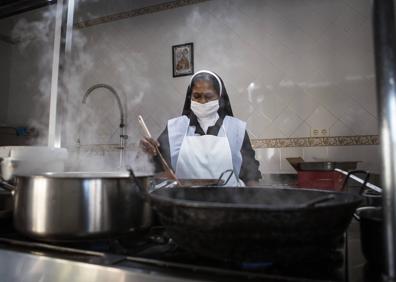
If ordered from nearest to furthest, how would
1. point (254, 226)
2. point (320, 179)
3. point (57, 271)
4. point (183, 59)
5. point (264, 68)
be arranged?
point (254, 226)
point (57, 271)
point (320, 179)
point (264, 68)
point (183, 59)

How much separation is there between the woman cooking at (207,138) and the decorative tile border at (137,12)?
1.17 m

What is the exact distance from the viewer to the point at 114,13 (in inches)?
151

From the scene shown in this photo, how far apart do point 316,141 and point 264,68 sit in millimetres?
869

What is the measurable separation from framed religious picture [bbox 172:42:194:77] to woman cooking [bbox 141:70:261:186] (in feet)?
2.03

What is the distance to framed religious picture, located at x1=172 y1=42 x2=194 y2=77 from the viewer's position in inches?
133

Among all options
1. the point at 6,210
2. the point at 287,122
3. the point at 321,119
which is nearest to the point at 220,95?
the point at 287,122

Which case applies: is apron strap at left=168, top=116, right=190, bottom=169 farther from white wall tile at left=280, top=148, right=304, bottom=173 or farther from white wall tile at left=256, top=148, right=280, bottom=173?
white wall tile at left=280, top=148, right=304, bottom=173

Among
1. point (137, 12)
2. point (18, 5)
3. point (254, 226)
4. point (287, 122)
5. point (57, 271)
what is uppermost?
point (137, 12)

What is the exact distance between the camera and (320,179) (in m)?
2.17

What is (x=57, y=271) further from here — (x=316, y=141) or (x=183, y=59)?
(x=183, y=59)

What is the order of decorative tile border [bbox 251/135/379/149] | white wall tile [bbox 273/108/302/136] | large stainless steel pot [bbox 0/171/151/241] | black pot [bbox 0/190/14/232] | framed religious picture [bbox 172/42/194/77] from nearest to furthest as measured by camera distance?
large stainless steel pot [bbox 0/171/151/241] → black pot [bbox 0/190/14/232] → decorative tile border [bbox 251/135/379/149] → white wall tile [bbox 273/108/302/136] → framed religious picture [bbox 172/42/194/77]

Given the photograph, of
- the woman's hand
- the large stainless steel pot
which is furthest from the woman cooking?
the large stainless steel pot

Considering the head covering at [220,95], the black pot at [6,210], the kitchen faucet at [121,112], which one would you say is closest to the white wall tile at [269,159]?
the head covering at [220,95]

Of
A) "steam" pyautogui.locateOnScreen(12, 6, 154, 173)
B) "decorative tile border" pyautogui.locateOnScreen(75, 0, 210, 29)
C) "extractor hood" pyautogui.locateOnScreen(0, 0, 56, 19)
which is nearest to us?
"extractor hood" pyautogui.locateOnScreen(0, 0, 56, 19)
